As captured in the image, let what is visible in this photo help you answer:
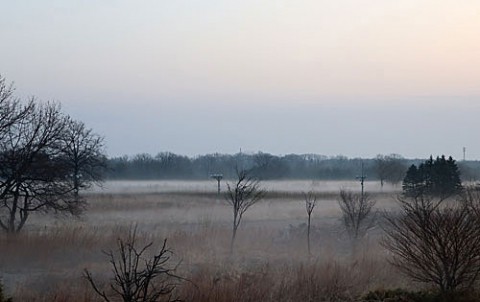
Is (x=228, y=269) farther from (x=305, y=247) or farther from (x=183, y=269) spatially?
(x=305, y=247)

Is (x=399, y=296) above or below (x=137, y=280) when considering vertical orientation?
below

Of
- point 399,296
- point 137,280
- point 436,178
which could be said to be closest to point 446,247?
point 399,296

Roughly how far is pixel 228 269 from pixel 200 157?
363 feet

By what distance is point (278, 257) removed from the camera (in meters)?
21.7

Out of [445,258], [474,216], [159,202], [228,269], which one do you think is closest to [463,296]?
[445,258]

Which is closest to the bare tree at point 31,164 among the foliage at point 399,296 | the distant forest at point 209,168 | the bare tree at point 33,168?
the bare tree at point 33,168

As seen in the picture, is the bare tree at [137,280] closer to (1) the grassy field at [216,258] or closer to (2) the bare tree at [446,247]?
(1) the grassy field at [216,258]

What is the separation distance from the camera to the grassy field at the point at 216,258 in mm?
13820

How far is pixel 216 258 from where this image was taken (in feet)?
68.6

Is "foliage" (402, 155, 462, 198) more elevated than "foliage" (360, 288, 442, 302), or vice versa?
"foliage" (402, 155, 462, 198)

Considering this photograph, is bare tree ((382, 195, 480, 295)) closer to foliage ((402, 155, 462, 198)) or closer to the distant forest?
foliage ((402, 155, 462, 198))

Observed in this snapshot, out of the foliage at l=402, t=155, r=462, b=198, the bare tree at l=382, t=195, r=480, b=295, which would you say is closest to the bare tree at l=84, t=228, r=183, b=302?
the bare tree at l=382, t=195, r=480, b=295

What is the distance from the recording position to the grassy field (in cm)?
1382

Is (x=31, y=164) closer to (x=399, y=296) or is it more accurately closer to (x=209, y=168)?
(x=399, y=296)
